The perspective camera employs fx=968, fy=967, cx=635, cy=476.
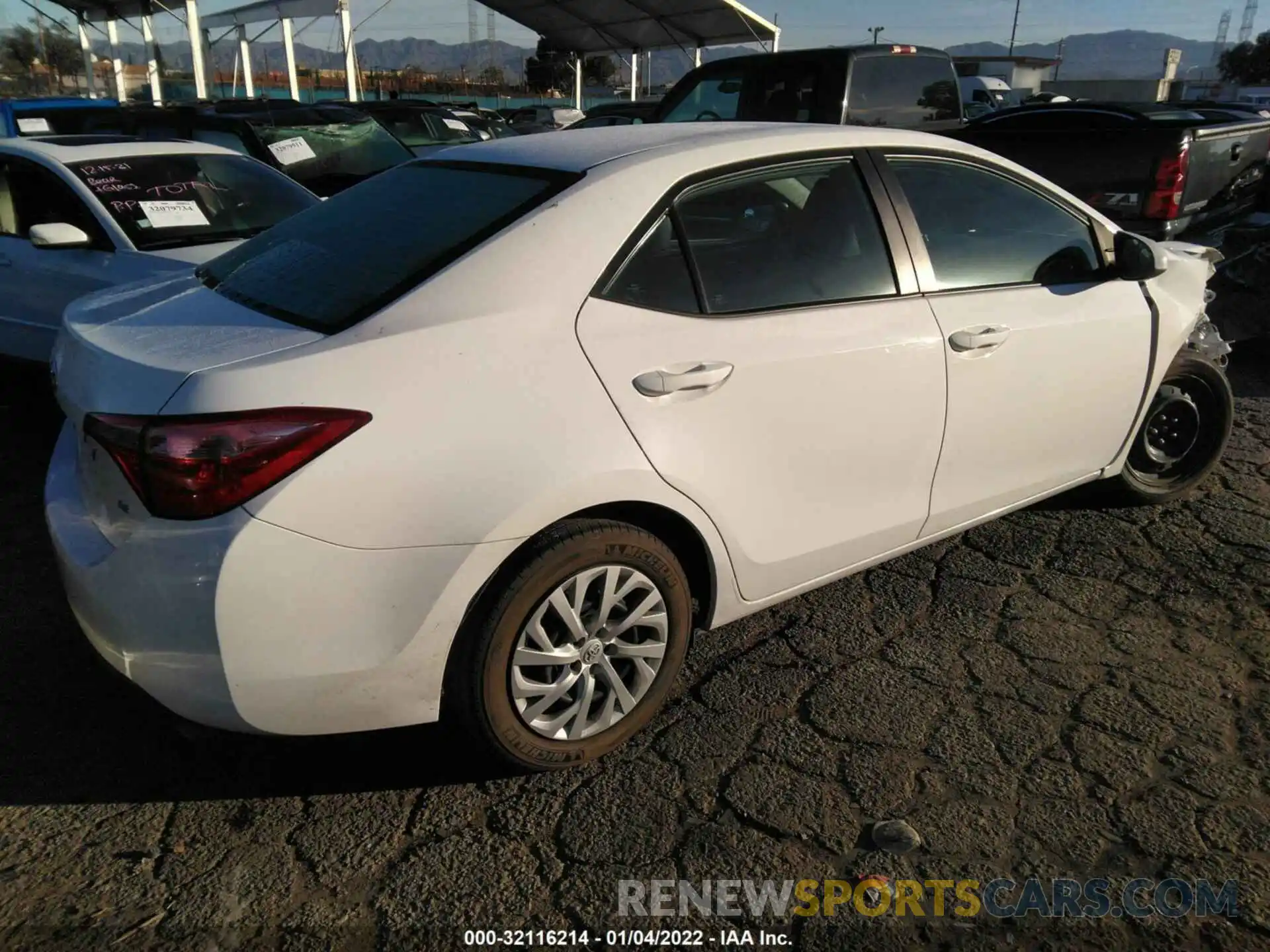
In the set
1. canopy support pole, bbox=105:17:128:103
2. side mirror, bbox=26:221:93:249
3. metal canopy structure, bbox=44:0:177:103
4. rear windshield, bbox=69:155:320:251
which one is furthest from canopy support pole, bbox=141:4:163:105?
side mirror, bbox=26:221:93:249

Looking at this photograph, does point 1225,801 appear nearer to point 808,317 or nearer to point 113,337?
point 808,317

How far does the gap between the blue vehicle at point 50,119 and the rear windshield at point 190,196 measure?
5528mm

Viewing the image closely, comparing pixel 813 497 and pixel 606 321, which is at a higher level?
pixel 606 321

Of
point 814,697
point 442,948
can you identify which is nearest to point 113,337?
point 442,948

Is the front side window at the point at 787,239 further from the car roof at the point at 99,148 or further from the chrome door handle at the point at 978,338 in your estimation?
the car roof at the point at 99,148

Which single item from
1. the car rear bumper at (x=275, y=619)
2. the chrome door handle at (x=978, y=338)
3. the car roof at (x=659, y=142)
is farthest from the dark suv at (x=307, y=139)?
the car rear bumper at (x=275, y=619)

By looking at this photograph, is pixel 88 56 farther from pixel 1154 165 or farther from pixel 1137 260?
pixel 1137 260

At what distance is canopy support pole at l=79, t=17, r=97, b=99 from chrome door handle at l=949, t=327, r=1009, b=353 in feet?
98.9

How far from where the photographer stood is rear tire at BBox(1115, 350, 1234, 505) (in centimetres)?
409

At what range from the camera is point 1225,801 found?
8.24 ft

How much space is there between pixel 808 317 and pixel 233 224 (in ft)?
13.2

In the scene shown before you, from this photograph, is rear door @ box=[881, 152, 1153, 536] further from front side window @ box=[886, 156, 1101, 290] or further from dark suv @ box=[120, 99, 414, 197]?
dark suv @ box=[120, 99, 414, 197]

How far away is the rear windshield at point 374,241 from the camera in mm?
2432

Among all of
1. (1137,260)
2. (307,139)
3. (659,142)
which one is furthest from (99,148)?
(1137,260)
